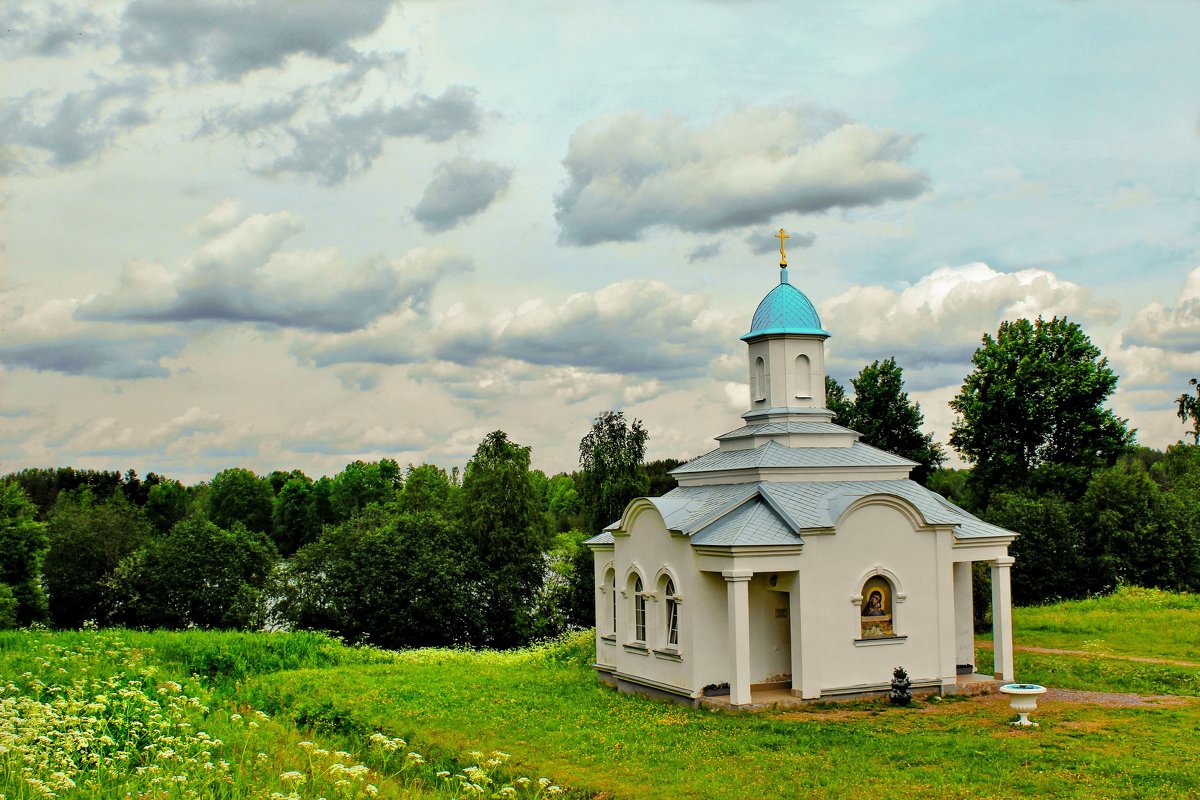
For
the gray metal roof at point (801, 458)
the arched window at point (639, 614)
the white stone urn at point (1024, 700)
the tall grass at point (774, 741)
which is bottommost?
the tall grass at point (774, 741)

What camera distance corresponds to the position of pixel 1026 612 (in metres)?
36.5

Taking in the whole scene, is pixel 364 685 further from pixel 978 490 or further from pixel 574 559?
pixel 978 490

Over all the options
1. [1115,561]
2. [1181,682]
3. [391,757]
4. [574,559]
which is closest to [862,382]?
A: [1115,561]

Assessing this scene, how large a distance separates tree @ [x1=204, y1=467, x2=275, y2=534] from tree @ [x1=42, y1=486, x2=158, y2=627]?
29.6 metres

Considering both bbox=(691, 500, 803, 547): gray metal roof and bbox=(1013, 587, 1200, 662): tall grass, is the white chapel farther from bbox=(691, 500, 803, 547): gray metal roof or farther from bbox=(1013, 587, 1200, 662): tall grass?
bbox=(1013, 587, 1200, 662): tall grass

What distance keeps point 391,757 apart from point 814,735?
6919 mm

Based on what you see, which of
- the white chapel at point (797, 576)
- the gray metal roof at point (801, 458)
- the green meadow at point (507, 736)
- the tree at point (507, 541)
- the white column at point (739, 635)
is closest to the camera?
the green meadow at point (507, 736)

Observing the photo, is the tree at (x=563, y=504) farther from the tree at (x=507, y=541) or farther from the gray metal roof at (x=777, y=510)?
the gray metal roof at (x=777, y=510)

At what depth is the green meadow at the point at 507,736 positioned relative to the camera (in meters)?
9.63

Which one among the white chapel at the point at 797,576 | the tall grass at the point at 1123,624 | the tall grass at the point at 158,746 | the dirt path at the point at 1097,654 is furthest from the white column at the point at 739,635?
the tall grass at the point at 1123,624

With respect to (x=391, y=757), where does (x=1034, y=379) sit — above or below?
above

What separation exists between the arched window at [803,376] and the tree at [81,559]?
1361 inches

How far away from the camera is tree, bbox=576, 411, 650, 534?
1767 inches

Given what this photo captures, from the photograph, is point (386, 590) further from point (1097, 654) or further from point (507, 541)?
point (1097, 654)
